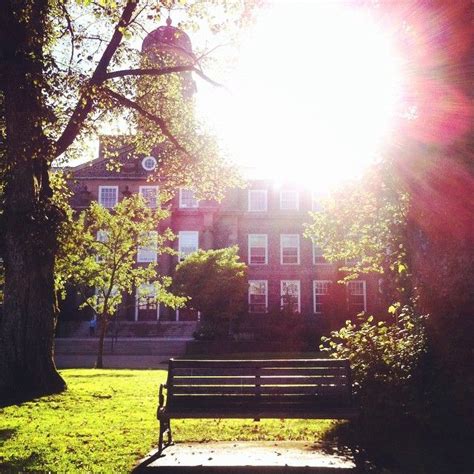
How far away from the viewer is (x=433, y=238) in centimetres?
743

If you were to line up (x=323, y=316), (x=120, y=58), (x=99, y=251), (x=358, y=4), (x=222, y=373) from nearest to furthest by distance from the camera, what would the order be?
(x=222, y=373) < (x=358, y=4) < (x=120, y=58) < (x=99, y=251) < (x=323, y=316)

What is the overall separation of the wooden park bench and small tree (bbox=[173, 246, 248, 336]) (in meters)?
21.5

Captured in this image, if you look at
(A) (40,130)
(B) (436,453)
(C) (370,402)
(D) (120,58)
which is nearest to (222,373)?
(C) (370,402)

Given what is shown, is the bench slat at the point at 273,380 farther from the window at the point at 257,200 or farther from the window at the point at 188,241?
the window at the point at 257,200

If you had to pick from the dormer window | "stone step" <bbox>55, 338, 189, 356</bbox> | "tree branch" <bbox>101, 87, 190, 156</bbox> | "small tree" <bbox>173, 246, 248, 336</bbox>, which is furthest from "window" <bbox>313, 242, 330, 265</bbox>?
"tree branch" <bbox>101, 87, 190, 156</bbox>

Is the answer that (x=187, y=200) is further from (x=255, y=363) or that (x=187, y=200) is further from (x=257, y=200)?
(x=255, y=363)

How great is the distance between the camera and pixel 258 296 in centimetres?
3828

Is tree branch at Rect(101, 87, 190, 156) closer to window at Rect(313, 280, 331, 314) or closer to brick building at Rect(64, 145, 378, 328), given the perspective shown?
brick building at Rect(64, 145, 378, 328)

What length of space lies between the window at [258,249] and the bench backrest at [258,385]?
32699mm

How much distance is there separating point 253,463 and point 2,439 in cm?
319

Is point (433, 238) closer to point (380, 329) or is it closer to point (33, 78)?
point (380, 329)

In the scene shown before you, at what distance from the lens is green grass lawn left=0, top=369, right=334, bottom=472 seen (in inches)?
208

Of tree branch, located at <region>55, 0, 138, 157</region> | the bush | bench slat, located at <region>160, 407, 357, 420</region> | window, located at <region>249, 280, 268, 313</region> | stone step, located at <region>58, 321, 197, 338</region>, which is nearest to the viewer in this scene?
bench slat, located at <region>160, 407, 357, 420</region>

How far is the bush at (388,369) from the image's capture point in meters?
6.27
